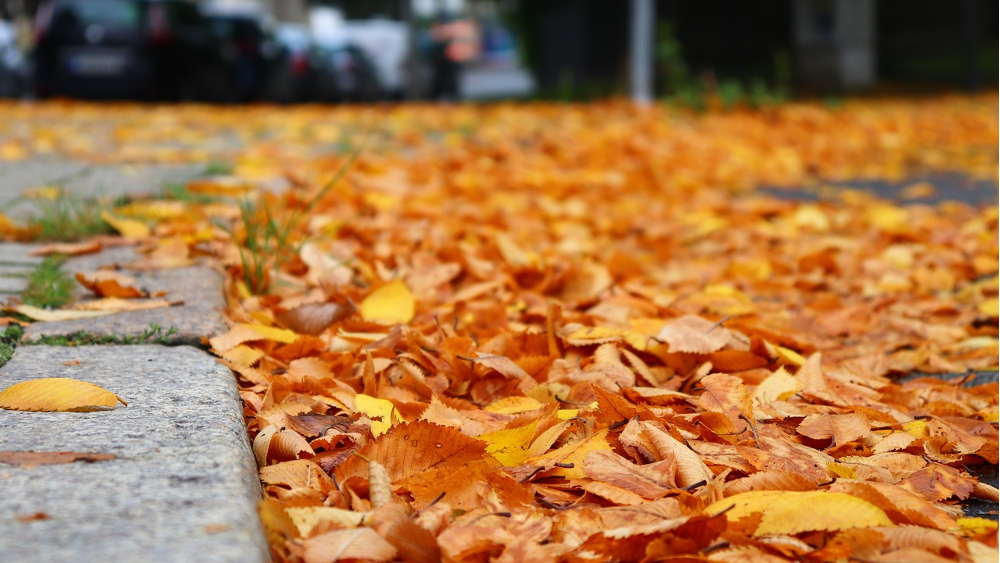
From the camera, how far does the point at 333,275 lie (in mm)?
2400

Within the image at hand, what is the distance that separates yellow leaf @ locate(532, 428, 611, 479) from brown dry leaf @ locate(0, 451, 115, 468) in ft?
1.88

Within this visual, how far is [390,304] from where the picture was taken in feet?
7.13

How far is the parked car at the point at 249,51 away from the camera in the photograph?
13852 millimetres

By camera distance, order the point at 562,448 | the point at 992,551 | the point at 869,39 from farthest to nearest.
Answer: the point at 869,39 < the point at 562,448 < the point at 992,551

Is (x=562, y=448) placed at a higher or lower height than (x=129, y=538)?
lower

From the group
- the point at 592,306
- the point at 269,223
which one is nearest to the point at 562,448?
the point at 592,306

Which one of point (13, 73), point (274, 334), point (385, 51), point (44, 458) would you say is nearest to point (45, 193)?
point (274, 334)

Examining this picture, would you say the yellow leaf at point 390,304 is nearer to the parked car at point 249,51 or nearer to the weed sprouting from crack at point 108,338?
the weed sprouting from crack at point 108,338

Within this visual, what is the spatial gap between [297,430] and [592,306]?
1.03 m

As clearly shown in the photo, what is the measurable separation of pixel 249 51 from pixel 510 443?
13.9 m

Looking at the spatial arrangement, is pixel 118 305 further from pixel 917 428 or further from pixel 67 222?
pixel 917 428

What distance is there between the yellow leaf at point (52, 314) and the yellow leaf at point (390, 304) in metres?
0.52

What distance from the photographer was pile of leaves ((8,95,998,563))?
1.22 metres

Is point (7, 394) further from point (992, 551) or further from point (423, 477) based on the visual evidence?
point (992, 551)
